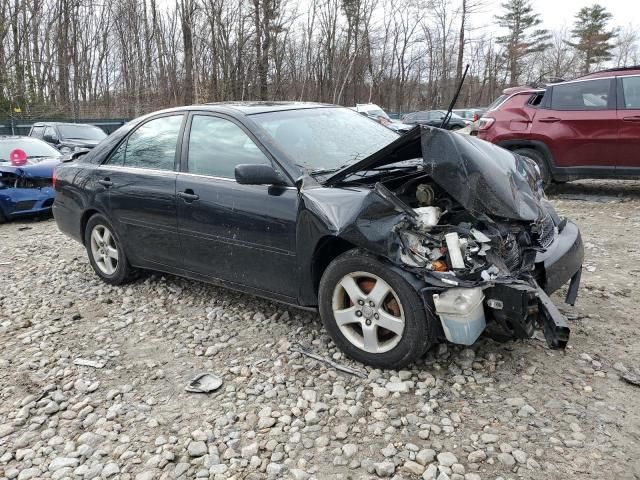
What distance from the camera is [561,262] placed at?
10.3 feet

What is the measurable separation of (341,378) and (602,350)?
1.66 meters

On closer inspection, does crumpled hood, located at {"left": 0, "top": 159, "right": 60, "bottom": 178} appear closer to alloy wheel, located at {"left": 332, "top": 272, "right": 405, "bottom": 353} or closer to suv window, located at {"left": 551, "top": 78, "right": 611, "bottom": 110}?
alloy wheel, located at {"left": 332, "top": 272, "right": 405, "bottom": 353}

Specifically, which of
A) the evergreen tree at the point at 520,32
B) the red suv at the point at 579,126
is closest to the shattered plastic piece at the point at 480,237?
the red suv at the point at 579,126

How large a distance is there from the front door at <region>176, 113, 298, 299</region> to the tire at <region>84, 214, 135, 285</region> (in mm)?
972

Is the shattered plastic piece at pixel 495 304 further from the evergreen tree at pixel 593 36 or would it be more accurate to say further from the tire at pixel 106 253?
the evergreen tree at pixel 593 36

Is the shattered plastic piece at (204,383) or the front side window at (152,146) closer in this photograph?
the shattered plastic piece at (204,383)

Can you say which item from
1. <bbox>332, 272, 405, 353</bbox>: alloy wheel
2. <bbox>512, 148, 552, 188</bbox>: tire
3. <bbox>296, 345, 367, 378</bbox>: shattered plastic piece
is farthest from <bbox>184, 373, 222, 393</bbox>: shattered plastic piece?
<bbox>512, 148, 552, 188</bbox>: tire

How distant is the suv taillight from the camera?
8109 millimetres

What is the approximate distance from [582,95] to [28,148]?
9303 mm

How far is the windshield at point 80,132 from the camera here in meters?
13.5

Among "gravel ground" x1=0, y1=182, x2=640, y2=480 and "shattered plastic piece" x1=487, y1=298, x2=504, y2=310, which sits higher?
"shattered plastic piece" x1=487, y1=298, x2=504, y2=310

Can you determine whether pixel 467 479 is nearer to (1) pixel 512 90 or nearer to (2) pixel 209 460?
(2) pixel 209 460

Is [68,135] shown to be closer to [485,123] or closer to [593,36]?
[485,123]

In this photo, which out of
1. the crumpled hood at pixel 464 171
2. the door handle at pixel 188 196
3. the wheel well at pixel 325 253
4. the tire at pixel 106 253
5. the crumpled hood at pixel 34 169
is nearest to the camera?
the crumpled hood at pixel 464 171
